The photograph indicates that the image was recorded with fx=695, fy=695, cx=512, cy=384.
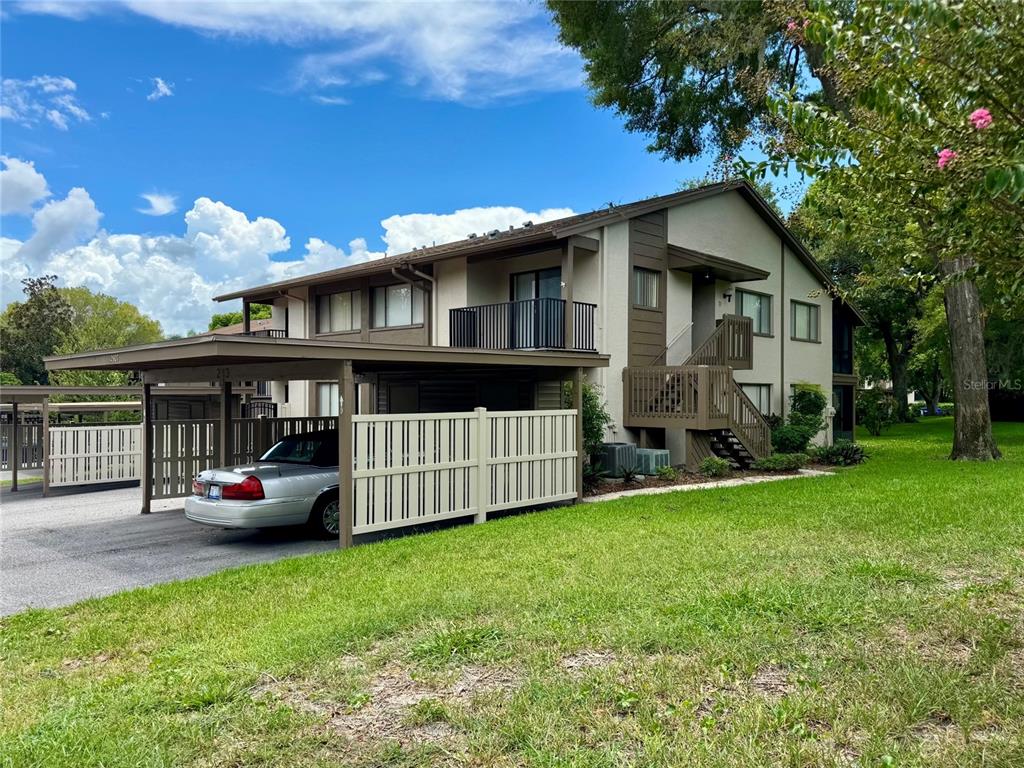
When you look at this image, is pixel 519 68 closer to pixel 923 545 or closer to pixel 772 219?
pixel 772 219

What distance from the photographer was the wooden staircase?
15828mm

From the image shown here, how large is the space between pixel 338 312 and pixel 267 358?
A: 44.1ft

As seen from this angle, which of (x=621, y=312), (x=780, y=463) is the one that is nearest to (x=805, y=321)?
(x=780, y=463)

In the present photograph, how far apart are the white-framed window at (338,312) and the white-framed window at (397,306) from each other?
87 centimetres

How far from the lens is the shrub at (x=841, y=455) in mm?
17750

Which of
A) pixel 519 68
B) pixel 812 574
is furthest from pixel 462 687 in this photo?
pixel 519 68

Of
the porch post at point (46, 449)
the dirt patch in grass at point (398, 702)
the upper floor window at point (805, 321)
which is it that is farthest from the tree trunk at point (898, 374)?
the dirt patch in grass at point (398, 702)

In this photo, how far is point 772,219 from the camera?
21.5 meters

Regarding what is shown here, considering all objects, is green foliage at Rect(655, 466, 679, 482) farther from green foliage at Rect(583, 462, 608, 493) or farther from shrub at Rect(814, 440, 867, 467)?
shrub at Rect(814, 440, 867, 467)

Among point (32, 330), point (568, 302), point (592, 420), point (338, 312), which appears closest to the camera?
point (568, 302)

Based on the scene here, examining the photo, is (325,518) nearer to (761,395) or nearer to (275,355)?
(275,355)

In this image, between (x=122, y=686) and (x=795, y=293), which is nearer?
(x=122, y=686)

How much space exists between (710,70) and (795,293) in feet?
24.9

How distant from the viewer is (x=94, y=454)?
1570cm
